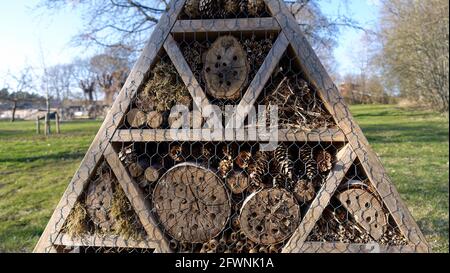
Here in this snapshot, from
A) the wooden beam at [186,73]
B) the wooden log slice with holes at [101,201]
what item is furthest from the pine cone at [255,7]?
the wooden log slice with holes at [101,201]

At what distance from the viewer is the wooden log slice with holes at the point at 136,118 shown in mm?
2150

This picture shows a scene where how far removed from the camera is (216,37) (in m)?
2.20

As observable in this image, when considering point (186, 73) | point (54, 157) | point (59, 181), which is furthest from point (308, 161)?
point (54, 157)

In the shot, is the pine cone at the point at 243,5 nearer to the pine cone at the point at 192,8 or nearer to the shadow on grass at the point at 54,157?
the pine cone at the point at 192,8

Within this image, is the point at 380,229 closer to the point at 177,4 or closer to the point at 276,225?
the point at 276,225

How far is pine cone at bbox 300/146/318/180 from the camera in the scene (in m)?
2.12

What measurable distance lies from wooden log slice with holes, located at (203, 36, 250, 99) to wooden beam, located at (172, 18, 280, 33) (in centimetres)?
8

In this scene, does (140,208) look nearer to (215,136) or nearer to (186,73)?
(215,136)

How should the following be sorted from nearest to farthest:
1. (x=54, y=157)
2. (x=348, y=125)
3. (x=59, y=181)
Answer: (x=348, y=125), (x=59, y=181), (x=54, y=157)

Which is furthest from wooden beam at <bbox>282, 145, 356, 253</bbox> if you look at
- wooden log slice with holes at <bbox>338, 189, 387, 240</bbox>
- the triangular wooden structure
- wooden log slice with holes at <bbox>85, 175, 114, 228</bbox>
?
wooden log slice with holes at <bbox>85, 175, 114, 228</bbox>

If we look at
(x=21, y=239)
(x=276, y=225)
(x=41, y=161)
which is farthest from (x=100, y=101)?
(x=276, y=225)

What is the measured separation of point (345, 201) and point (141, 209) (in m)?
1.31

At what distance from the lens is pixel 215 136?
6.76 ft

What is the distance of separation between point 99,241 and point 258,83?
147cm
